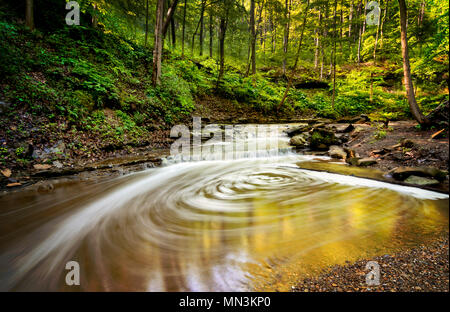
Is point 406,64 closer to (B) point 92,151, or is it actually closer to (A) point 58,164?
(B) point 92,151

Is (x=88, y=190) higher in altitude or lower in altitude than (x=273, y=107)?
lower

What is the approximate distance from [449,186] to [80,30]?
13756 mm

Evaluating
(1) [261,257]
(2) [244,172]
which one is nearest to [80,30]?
(2) [244,172]

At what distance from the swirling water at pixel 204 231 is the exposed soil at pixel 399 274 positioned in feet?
0.44

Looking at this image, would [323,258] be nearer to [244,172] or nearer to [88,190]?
[244,172]

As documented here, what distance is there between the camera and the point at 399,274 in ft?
5.57

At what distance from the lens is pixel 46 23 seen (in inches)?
336

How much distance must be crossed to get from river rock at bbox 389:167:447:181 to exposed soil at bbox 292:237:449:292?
133cm

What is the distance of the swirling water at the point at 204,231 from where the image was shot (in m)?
2.02

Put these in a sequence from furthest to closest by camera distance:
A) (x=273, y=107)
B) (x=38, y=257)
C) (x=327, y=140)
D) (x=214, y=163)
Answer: (x=273, y=107), (x=327, y=140), (x=214, y=163), (x=38, y=257)

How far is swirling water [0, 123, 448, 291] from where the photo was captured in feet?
6.63

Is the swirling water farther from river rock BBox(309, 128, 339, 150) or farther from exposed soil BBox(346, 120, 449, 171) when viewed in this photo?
river rock BBox(309, 128, 339, 150)

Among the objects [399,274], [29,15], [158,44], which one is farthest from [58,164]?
[158,44]

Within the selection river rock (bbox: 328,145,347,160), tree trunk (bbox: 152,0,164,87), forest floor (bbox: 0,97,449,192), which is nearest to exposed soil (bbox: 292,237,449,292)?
forest floor (bbox: 0,97,449,192)
